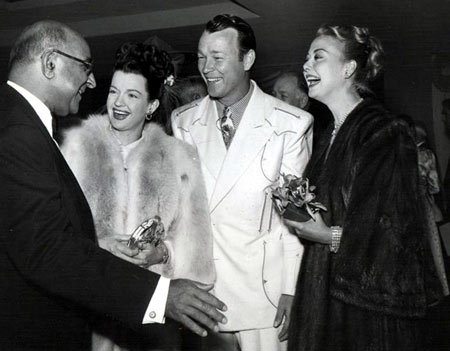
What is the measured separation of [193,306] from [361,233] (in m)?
0.58

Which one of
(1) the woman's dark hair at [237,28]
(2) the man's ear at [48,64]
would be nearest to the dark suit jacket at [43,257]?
(2) the man's ear at [48,64]

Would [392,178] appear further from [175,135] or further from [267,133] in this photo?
[175,135]

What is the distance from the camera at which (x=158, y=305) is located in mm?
1282

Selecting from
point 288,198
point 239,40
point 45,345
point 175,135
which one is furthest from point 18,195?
point 239,40

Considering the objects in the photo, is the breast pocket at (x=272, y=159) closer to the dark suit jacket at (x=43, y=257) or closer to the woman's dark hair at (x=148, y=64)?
the woman's dark hair at (x=148, y=64)

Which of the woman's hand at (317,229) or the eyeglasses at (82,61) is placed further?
the woman's hand at (317,229)

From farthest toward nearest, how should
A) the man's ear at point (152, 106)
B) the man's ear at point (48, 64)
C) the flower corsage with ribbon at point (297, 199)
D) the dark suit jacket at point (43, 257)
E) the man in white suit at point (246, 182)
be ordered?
the man's ear at point (152, 106) < the man in white suit at point (246, 182) < the flower corsage with ribbon at point (297, 199) < the man's ear at point (48, 64) < the dark suit jacket at point (43, 257)

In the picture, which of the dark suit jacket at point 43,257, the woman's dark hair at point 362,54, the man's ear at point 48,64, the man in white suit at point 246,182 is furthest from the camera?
the man in white suit at point 246,182

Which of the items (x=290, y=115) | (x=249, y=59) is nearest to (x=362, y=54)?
(x=290, y=115)

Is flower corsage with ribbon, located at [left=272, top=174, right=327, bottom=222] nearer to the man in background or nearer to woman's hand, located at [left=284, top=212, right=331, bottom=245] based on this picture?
woman's hand, located at [left=284, top=212, right=331, bottom=245]

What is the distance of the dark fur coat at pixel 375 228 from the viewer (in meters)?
1.55

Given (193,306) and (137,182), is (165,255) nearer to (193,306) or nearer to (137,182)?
(137,182)

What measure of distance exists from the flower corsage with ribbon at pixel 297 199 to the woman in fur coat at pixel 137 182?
0.35 meters

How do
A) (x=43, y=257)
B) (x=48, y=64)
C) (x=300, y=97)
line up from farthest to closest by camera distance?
(x=300, y=97) < (x=48, y=64) < (x=43, y=257)
